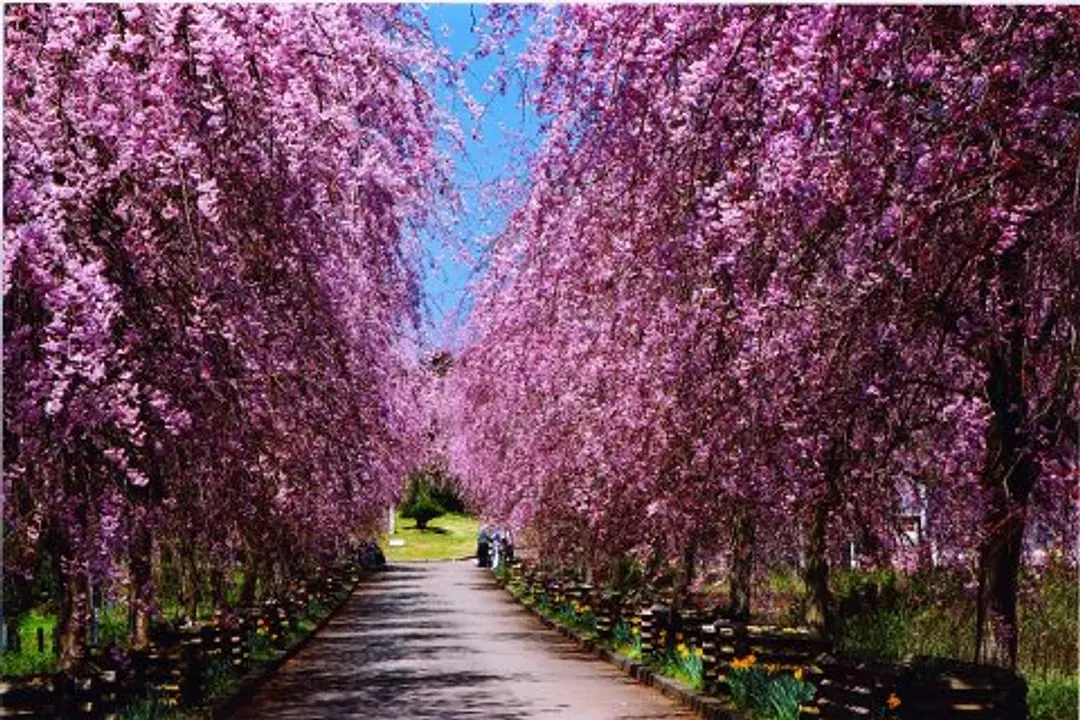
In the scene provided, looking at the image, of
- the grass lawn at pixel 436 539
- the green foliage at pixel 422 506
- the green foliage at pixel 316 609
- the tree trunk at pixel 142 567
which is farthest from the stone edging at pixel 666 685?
the green foliage at pixel 422 506

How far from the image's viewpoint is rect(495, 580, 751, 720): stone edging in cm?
1587

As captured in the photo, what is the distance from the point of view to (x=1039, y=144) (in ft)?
29.3

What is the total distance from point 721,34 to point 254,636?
53.7 ft

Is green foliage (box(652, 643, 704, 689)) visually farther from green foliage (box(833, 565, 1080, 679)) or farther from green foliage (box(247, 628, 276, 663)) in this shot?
green foliage (box(247, 628, 276, 663))

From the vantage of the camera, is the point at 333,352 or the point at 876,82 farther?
the point at 333,352

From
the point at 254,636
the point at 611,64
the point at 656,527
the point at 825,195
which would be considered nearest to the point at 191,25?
the point at 611,64

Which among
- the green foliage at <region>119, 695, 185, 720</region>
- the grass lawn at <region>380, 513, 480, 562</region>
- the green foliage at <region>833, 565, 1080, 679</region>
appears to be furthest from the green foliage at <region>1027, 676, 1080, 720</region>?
the grass lawn at <region>380, 513, 480, 562</region>

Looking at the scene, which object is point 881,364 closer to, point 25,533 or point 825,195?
point 825,195

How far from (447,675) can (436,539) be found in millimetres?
77721

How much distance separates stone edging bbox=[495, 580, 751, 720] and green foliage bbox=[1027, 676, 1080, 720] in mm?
2475

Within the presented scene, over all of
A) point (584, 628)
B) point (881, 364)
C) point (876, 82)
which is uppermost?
point (876, 82)

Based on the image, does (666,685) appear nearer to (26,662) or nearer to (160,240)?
(26,662)

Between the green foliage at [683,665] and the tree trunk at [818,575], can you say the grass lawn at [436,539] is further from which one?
the tree trunk at [818,575]

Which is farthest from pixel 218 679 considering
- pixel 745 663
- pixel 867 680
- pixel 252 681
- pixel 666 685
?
pixel 867 680
